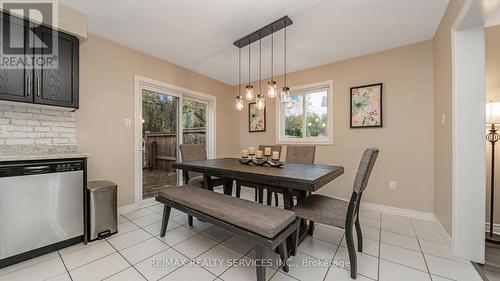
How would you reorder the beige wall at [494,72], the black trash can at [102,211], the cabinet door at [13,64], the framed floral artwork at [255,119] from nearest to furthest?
the cabinet door at [13,64]
the black trash can at [102,211]
the beige wall at [494,72]
the framed floral artwork at [255,119]

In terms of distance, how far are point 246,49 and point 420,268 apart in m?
3.19

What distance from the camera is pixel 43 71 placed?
78.9 inches

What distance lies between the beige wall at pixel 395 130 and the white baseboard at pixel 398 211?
0.19ft


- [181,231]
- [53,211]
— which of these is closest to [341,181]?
[181,231]

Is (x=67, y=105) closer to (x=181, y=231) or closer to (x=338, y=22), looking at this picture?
(x=181, y=231)

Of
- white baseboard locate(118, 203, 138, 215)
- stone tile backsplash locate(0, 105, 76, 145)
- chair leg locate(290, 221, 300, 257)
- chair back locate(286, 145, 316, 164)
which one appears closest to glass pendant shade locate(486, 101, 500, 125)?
chair back locate(286, 145, 316, 164)

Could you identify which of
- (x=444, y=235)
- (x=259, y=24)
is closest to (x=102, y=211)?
(x=259, y=24)

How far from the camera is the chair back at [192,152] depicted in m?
3.02

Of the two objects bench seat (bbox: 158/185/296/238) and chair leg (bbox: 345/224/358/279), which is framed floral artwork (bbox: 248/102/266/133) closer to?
bench seat (bbox: 158/185/296/238)

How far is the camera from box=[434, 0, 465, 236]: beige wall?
1.94m

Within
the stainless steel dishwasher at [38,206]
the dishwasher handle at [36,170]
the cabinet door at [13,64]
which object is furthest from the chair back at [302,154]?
the cabinet door at [13,64]

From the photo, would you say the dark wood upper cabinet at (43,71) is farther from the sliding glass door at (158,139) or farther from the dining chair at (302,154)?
the dining chair at (302,154)

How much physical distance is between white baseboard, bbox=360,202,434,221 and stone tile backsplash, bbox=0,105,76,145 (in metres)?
4.16

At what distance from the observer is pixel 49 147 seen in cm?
220
